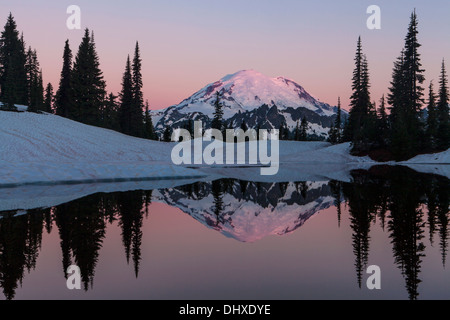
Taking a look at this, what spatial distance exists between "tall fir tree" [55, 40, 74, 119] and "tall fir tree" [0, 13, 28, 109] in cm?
928

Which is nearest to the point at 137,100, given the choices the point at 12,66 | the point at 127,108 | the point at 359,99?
the point at 127,108

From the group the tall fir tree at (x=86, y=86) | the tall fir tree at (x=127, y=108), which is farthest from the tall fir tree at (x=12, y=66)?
the tall fir tree at (x=127, y=108)

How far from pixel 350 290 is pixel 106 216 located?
8.09 metres

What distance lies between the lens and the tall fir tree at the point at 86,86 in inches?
2815

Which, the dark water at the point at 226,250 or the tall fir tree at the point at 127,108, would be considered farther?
the tall fir tree at the point at 127,108

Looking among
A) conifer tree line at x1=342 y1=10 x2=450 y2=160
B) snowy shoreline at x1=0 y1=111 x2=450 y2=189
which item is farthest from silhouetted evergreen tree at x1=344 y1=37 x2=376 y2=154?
snowy shoreline at x1=0 y1=111 x2=450 y2=189

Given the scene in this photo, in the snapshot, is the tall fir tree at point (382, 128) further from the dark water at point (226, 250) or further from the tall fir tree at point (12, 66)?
the tall fir tree at point (12, 66)

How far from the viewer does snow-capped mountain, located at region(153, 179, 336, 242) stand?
36.0ft

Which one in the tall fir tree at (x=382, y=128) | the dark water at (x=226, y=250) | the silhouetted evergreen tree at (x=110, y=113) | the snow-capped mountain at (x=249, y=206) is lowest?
the dark water at (x=226, y=250)

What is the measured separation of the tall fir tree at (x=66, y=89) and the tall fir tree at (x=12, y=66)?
9277 mm

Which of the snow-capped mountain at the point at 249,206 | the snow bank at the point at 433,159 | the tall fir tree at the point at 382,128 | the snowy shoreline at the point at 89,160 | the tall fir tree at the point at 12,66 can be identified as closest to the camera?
the snow-capped mountain at the point at 249,206

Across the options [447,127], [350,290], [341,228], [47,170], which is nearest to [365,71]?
[447,127]

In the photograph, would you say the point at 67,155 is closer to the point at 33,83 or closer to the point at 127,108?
the point at 127,108
